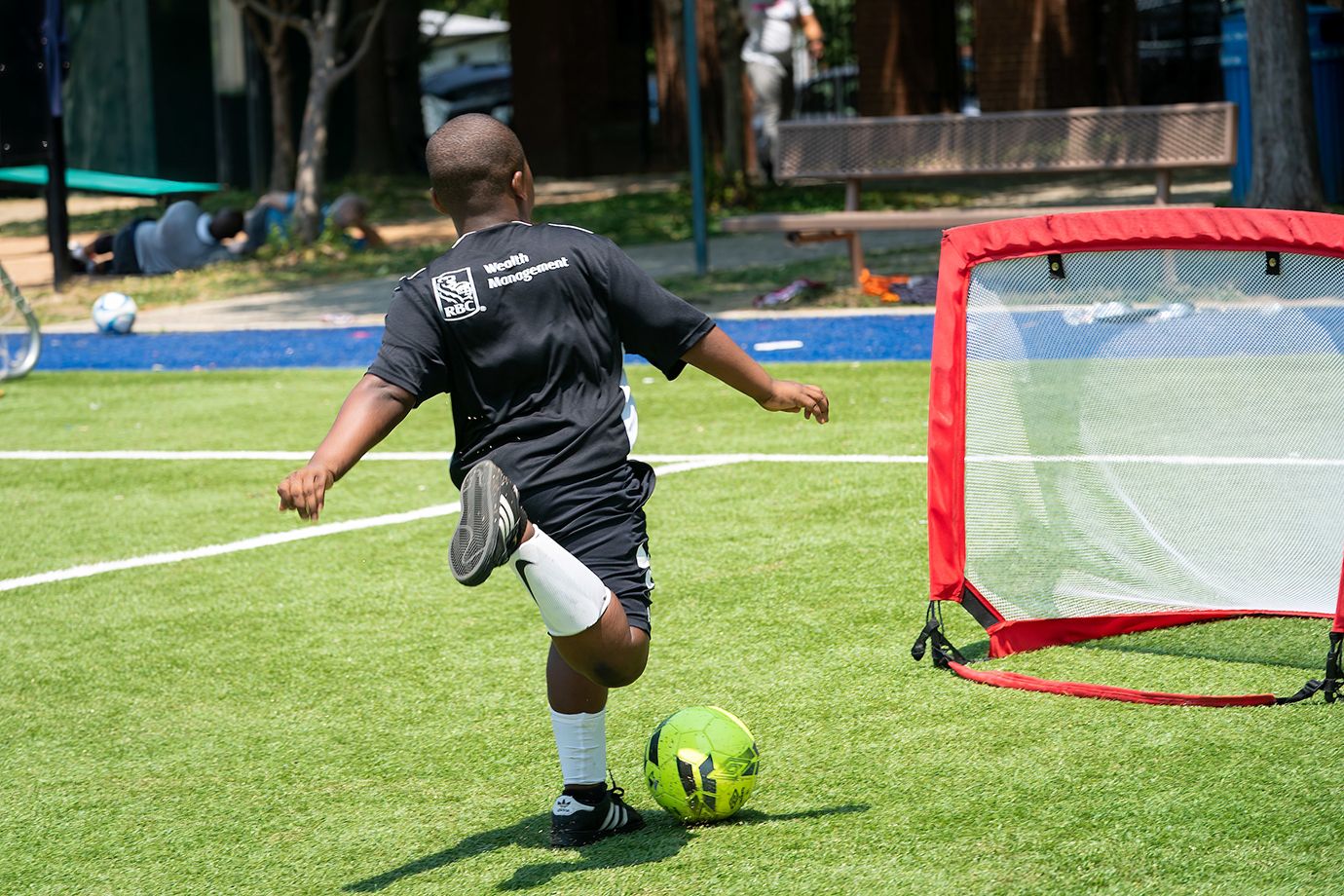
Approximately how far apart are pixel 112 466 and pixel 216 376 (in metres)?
3.14

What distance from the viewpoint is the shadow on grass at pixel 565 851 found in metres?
3.62

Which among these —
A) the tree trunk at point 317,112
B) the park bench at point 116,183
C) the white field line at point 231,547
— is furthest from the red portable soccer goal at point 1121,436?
the park bench at point 116,183

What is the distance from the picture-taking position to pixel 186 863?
382cm

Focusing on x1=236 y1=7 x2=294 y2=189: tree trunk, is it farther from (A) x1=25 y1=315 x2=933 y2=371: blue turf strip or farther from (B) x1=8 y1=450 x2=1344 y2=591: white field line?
(B) x1=8 y1=450 x2=1344 y2=591: white field line

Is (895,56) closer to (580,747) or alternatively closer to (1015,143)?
(1015,143)

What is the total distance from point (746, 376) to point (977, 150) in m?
10.2

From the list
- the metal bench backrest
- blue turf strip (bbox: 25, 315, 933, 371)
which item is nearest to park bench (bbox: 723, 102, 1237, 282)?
the metal bench backrest

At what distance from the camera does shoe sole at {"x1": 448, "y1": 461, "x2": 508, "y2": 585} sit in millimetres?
3182

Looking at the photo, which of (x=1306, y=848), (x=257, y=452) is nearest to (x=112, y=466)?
(x=257, y=452)

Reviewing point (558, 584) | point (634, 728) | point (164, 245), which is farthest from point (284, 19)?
point (558, 584)

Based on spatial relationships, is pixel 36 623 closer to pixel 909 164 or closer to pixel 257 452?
pixel 257 452

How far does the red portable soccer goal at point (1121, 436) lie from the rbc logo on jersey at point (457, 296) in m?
1.78

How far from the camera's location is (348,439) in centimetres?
340

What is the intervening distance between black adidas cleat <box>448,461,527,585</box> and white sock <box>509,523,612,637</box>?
0.19ft
